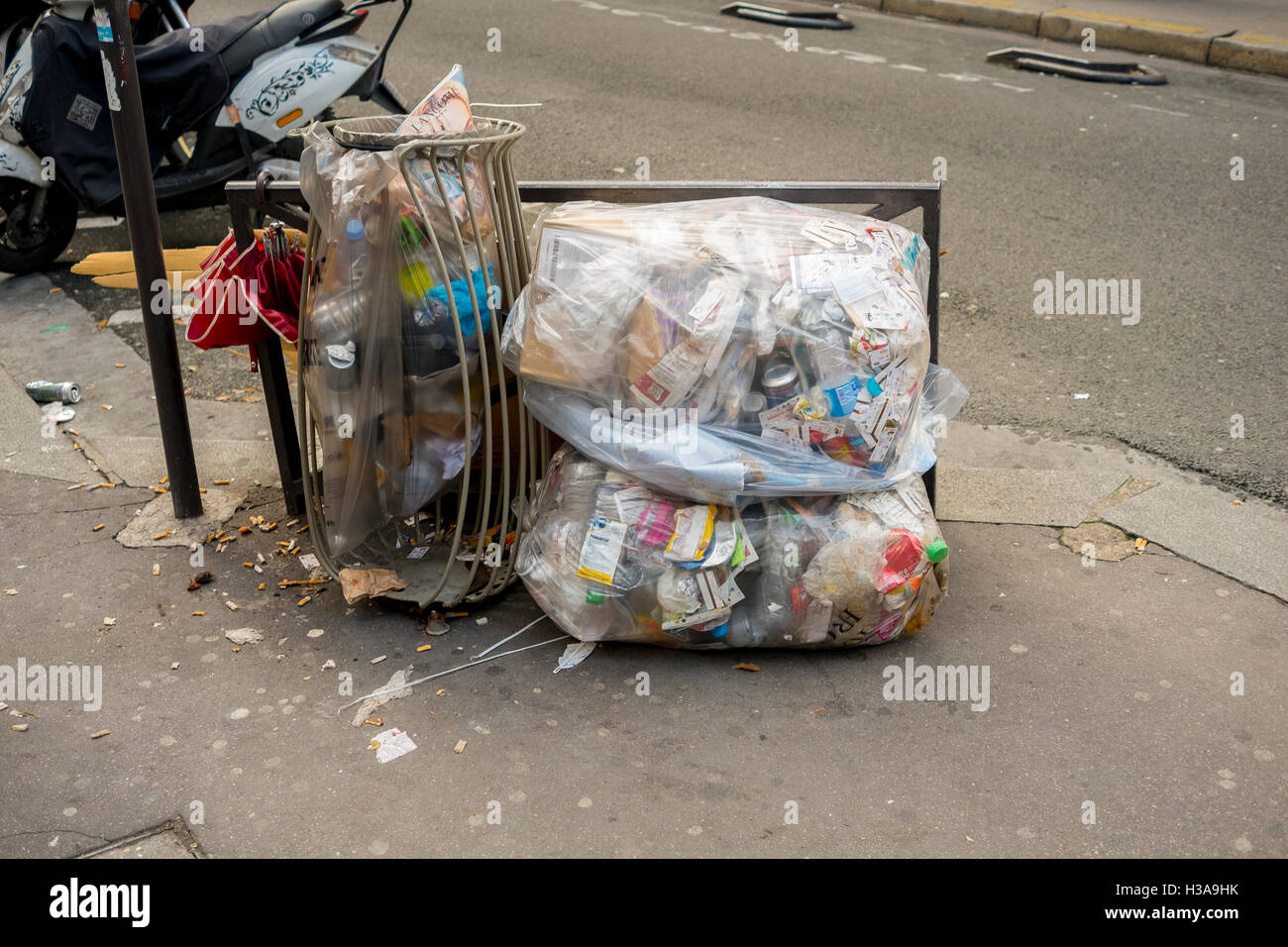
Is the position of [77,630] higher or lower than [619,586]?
lower

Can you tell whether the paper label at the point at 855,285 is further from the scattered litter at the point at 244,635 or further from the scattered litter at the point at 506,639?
the scattered litter at the point at 244,635

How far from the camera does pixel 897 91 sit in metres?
7.14

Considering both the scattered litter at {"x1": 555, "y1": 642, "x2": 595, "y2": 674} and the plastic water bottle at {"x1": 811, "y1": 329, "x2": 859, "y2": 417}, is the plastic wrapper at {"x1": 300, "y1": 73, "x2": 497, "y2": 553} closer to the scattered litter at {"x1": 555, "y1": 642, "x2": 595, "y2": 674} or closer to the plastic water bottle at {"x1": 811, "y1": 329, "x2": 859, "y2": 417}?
the scattered litter at {"x1": 555, "y1": 642, "x2": 595, "y2": 674}

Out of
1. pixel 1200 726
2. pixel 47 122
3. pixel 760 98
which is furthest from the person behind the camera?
pixel 760 98

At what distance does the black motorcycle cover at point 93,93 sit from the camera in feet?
15.1

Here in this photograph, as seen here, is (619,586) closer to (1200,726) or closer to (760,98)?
(1200,726)

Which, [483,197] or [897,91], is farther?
[897,91]

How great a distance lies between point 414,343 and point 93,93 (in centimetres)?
291

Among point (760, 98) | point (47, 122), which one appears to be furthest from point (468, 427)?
point (760, 98)

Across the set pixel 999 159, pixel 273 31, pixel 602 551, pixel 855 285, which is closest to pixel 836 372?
pixel 855 285

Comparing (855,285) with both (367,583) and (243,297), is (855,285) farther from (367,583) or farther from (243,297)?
(243,297)

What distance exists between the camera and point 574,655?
2.70 meters
